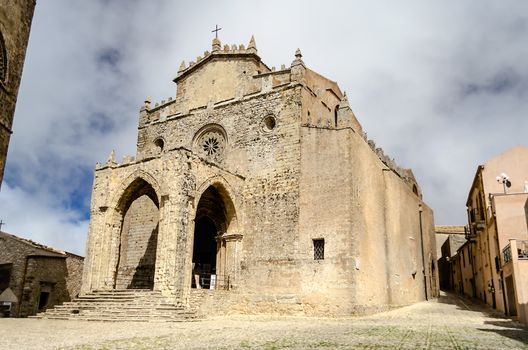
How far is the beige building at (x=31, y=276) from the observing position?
812 inches

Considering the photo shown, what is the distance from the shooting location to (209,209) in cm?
2005

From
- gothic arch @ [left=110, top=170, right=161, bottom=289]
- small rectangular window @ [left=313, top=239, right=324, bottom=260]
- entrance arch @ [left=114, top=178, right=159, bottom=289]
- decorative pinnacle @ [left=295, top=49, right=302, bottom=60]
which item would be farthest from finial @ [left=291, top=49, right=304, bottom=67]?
entrance arch @ [left=114, top=178, right=159, bottom=289]

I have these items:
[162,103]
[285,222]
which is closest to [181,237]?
[285,222]

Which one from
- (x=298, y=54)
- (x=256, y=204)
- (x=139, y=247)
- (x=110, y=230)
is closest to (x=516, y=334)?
(x=256, y=204)

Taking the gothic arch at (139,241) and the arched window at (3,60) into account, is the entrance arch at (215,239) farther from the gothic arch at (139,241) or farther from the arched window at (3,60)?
the arched window at (3,60)

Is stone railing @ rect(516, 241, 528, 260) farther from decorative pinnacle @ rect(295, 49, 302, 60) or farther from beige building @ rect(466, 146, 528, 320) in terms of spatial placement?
decorative pinnacle @ rect(295, 49, 302, 60)

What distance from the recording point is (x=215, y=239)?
20.4 meters

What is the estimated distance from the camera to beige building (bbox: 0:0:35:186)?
1202 cm

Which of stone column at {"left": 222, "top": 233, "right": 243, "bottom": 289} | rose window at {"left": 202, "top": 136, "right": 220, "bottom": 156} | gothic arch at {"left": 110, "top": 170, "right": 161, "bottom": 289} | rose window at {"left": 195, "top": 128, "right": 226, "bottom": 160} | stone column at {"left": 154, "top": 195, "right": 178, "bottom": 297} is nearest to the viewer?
stone column at {"left": 154, "top": 195, "right": 178, "bottom": 297}

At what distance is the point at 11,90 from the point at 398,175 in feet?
62.8

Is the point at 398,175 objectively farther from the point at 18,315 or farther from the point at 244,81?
the point at 18,315

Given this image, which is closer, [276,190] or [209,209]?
[276,190]

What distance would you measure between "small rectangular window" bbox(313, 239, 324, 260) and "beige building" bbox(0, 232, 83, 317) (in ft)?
43.1

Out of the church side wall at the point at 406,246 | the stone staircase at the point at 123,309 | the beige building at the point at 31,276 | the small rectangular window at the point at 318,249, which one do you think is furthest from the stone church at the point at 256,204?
the beige building at the point at 31,276
